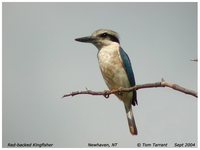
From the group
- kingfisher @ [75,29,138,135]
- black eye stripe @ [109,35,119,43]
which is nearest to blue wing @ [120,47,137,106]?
kingfisher @ [75,29,138,135]

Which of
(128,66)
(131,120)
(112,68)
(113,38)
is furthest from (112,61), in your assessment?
(131,120)

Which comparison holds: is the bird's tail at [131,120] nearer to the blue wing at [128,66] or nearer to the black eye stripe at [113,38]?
the blue wing at [128,66]

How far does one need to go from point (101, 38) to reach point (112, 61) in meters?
0.41

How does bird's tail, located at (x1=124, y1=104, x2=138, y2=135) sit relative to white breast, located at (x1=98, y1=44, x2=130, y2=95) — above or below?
below

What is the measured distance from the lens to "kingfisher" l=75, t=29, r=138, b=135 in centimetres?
591

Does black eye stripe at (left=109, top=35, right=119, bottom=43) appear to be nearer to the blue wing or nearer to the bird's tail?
the blue wing

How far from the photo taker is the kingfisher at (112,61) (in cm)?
591

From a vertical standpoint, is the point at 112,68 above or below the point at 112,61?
below

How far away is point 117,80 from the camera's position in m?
5.91

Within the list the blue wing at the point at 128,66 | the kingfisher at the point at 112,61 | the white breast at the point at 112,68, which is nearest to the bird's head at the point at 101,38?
the kingfisher at the point at 112,61

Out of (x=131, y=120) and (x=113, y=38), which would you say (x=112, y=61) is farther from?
(x=131, y=120)

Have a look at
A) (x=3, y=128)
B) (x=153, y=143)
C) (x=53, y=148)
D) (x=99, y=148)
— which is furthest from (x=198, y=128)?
(x=3, y=128)

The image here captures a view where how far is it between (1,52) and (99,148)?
221cm

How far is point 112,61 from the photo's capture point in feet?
19.5
